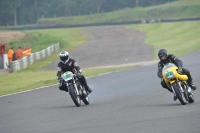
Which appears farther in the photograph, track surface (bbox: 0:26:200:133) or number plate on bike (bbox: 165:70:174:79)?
number plate on bike (bbox: 165:70:174:79)

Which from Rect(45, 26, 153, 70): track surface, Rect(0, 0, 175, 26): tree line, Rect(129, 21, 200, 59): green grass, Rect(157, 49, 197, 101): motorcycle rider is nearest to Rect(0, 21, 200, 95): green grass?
Rect(129, 21, 200, 59): green grass

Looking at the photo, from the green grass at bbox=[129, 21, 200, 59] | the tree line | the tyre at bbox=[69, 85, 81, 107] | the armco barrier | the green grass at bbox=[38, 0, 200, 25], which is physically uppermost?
the tree line

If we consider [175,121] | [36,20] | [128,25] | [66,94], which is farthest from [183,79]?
[36,20]

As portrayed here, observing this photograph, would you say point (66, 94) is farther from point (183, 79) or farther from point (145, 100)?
point (183, 79)

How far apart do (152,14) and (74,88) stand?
85354 millimetres

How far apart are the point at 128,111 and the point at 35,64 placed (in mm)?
29988

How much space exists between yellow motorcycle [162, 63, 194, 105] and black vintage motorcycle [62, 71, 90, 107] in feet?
8.32

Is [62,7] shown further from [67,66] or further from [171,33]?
[67,66]

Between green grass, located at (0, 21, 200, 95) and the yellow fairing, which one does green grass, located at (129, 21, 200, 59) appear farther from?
the yellow fairing

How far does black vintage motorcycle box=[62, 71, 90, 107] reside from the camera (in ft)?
52.1

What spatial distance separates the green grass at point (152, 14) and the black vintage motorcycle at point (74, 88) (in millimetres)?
72471

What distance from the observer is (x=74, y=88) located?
1611 cm

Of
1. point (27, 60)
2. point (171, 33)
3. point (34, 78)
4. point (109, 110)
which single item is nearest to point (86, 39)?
point (171, 33)

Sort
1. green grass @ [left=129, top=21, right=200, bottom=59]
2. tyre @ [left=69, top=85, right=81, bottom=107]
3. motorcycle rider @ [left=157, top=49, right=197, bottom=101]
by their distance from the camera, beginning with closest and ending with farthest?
motorcycle rider @ [left=157, top=49, right=197, bottom=101], tyre @ [left=69, top=85, right=81, bottom=107], green grass @ [left=129, top=21, right=200, bottom=59]
